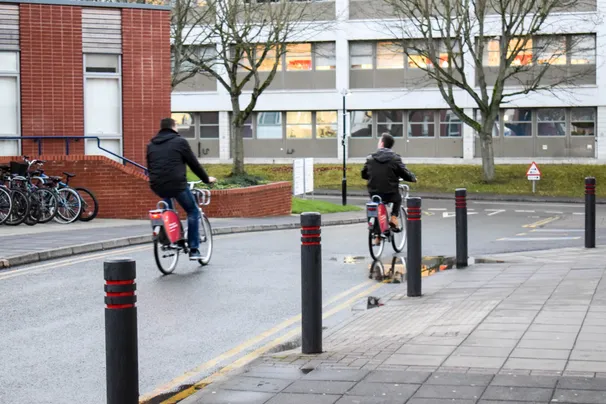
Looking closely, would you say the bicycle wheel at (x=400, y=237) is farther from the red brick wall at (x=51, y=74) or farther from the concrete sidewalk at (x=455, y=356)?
the red brick wall at (x=51, y=74)

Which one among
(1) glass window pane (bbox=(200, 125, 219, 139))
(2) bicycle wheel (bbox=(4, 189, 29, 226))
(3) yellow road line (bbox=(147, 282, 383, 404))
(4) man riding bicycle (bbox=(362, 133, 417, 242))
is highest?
(1) glass window pane (bbox=(200, 125, 219, 139))

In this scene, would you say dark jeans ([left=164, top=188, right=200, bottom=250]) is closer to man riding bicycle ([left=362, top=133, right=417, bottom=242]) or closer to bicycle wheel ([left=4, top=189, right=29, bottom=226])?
man riding bicycle ([left=362, top=133, right=417, bottom=242])

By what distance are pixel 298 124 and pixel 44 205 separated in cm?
3697

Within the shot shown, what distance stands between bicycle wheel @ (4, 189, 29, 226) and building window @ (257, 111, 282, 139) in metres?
37.5

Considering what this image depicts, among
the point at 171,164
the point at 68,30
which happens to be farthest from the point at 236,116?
the point at 171,164

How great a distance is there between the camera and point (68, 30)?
75.8 ft

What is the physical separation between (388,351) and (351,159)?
4836cm

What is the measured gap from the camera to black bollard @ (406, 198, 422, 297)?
11148 millimetres

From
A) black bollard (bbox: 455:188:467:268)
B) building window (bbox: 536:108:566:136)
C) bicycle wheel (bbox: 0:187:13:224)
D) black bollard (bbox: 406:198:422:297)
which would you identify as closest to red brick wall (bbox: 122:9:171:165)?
bicycle wheel (bbox: 0:187:13:224)

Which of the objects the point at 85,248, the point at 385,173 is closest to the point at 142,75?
the point at 85,248

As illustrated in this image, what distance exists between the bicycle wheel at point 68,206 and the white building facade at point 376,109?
105 feet

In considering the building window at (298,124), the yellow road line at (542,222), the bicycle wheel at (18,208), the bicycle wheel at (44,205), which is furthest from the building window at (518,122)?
the bicycle wheel at (18,208)

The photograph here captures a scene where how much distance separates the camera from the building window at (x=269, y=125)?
187ft

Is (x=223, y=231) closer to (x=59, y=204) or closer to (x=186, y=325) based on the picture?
(x=59, y=204)
